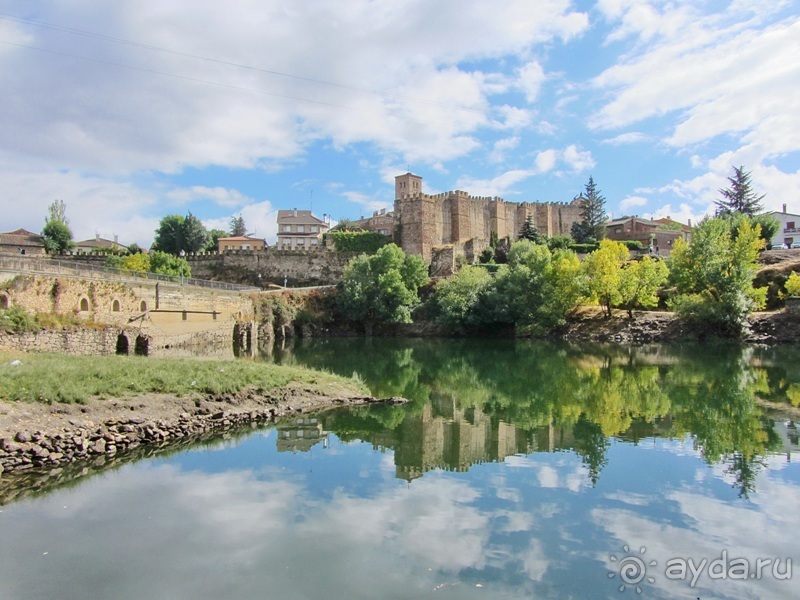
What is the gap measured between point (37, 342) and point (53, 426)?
13.0 m

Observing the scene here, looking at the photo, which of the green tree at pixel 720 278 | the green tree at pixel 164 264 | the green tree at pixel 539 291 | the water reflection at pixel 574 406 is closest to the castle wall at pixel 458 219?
the green tree at pixel 539 291

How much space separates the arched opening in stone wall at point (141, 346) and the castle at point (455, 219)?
135 feet

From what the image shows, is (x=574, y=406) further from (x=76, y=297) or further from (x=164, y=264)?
(x=164, y=264)

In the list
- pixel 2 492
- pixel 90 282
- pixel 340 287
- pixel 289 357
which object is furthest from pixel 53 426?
pixel 340 287

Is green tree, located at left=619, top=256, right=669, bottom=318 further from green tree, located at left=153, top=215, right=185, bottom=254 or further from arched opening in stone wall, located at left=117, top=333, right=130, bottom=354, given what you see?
green tree, located at left=153, top=215, right=185, bottom=254

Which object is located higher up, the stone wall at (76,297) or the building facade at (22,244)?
the building facade at (22,244)

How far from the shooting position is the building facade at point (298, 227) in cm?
9262

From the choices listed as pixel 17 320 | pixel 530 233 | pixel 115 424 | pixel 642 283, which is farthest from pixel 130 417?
pixel 530 233

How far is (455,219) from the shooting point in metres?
73.1

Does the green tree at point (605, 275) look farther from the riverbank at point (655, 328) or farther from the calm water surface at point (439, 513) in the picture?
the calm water surface at point (439, 513)

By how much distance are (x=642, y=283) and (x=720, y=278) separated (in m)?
6.34

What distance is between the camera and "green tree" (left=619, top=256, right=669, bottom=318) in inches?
1934

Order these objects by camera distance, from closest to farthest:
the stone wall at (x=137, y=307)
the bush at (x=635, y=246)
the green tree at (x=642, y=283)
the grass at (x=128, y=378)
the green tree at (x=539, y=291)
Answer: the grass at (x=128, y=378)
the stone wall at (x=137, y=307)
the green tree at (x=642, y=283)
the green tree at (x=539, y=291)
the bush at (x=635, y=246)

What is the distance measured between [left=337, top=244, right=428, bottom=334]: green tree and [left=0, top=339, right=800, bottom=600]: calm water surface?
3719 cm
